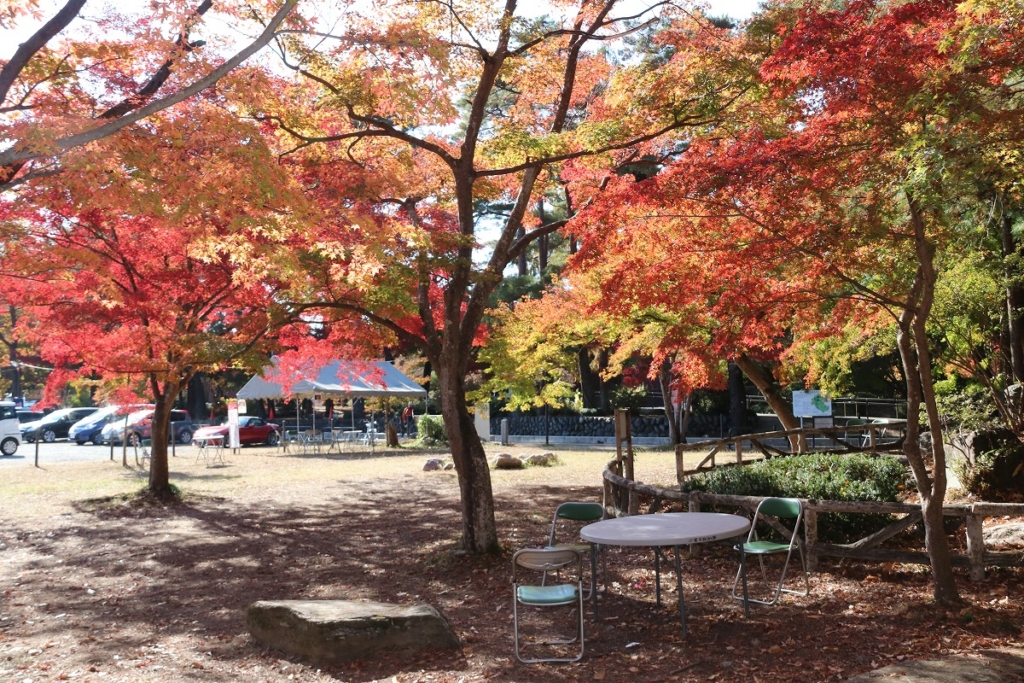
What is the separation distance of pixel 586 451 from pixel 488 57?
18.1m

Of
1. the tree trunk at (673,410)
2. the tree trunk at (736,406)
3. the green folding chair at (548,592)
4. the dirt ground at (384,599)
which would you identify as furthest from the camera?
the tree trunk at (736,406)

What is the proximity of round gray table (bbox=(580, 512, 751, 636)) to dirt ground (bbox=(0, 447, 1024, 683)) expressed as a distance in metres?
0.60

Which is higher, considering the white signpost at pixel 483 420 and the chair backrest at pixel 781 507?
the white signpost at pixel 483 420

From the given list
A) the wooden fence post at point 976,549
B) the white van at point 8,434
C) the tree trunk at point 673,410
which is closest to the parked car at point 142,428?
the white van at point 8,434

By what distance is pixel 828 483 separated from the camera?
904 centimetres

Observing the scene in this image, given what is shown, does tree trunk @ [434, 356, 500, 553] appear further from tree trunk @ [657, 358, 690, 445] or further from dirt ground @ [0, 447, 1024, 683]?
tree trunk @ [657, 358, 690, 445]

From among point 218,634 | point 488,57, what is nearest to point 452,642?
point 218,634

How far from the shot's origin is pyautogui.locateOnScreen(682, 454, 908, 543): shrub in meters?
8.41

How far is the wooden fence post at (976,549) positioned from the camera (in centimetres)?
657

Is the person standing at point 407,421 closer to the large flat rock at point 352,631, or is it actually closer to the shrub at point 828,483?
the shrub at point 828,483

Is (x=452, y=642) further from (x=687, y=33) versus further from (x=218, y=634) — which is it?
(x=687, y=33)

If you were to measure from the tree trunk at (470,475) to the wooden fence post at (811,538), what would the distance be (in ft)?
10.2

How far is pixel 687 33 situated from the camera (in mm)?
9633

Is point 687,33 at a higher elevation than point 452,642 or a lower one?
higher
